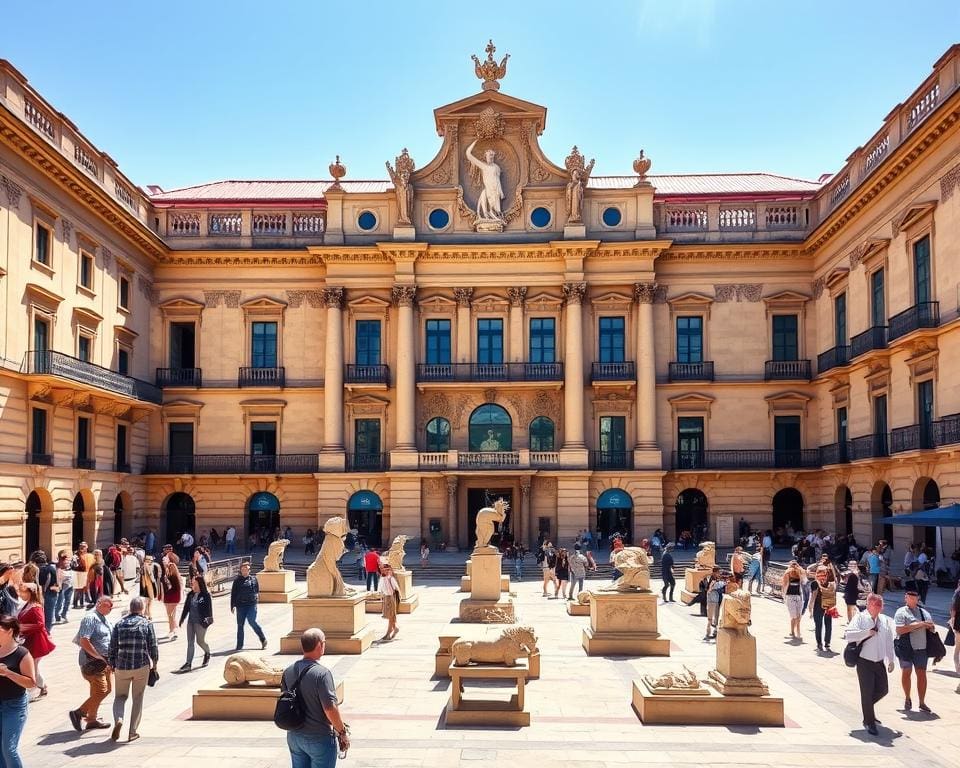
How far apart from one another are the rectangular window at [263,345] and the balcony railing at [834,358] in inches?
1026

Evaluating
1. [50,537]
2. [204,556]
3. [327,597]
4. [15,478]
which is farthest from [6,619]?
[50,537]

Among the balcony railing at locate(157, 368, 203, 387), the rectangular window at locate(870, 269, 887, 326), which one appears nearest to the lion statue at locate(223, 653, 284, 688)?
the rectangular window at locate(870, 269, 887, 326)

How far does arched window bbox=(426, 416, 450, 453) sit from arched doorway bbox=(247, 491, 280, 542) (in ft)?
26.2

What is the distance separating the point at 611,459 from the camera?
42.3 meters

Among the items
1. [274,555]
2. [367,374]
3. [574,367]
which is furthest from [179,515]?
[574,367]

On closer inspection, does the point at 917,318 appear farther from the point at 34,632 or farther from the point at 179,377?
the point at 179,377

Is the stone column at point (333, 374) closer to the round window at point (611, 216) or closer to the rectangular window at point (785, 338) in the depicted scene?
the round window at point (611, 216)

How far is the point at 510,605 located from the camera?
19.4 meters

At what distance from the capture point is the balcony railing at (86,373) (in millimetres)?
29939

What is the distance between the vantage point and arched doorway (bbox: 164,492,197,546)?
43.0 meters

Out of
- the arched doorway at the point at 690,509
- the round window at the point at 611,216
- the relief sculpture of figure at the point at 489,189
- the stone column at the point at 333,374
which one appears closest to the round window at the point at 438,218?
the relief sculpture of figure at the point at 489,189

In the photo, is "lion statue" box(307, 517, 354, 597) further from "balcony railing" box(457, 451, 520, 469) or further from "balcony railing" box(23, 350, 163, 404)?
"balcony railing" box(457, 451, 520, 469)

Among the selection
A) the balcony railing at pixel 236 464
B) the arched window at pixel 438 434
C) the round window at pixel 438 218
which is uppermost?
the round window at pixel 438 218

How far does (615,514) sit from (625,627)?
966 inches
